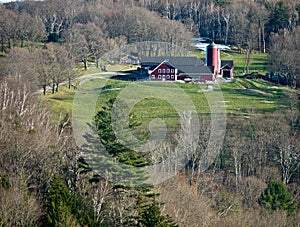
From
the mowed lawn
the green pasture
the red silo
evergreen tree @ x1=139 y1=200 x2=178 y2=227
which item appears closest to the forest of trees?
evergreen tree @ x1=139 y1=200 x2=178 y2=227

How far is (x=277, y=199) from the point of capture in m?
18.1

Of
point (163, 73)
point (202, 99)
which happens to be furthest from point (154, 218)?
point (163, 73)

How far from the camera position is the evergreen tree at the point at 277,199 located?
58.8 ft

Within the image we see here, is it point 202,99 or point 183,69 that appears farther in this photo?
point 183,69

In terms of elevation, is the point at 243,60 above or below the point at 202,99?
above

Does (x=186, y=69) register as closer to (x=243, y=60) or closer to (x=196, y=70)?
(x=196, y=70)

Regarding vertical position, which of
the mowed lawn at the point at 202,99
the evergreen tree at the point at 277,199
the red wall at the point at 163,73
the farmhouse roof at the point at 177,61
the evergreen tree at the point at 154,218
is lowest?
the evergreen tree at the point at 277,199

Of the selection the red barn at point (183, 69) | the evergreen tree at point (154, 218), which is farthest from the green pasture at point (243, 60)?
the evergreen tree at point (154, 218)

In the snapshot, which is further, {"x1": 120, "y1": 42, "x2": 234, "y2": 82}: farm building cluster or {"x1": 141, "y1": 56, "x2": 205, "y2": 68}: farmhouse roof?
{"x1": 141, "y1": 56, "x2": 205, "y2": 68}: farmhouse roof

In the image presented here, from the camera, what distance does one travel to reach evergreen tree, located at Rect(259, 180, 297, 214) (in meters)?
17.9

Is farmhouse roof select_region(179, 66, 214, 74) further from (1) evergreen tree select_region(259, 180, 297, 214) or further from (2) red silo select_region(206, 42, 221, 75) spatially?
(1) evergreen tree select_region(259, 180, 297, 214)

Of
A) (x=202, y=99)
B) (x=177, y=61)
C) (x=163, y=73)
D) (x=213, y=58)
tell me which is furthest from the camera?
(x=213, y=58)

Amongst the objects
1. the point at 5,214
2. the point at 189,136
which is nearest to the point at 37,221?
the point at 5,214

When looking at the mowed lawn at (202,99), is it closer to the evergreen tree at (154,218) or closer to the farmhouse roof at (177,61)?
the farmhouse roof at (177,61)
